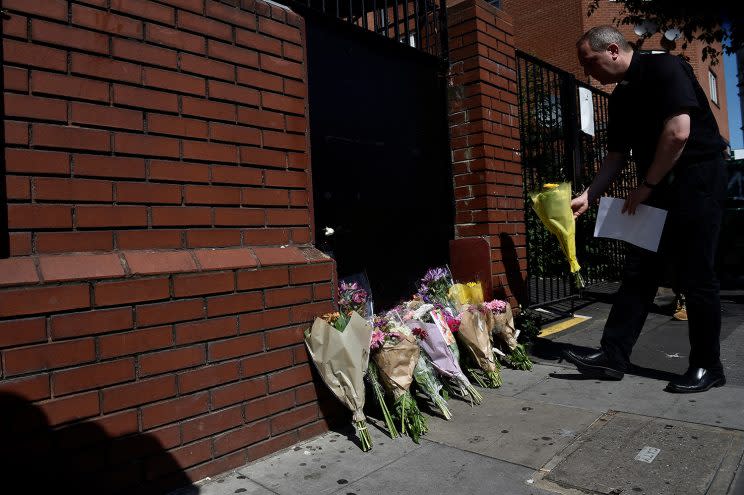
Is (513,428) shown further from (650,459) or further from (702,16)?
(702,16)

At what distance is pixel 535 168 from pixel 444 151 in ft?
5.83

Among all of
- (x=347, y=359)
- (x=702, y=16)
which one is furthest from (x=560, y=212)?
(x=702, y=16)

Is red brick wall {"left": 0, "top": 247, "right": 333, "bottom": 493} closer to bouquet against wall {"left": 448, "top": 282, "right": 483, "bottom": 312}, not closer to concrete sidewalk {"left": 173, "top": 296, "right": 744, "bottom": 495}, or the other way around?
concrete sidewalk {"left": 173, "top": 296, "right": 744, "bottom": 495}

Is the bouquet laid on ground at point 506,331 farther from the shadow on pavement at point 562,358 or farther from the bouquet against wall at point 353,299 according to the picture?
the bouquet against wall at point 353,299

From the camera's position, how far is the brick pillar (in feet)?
13.7

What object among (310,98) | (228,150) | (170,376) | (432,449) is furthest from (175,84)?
(432,449)

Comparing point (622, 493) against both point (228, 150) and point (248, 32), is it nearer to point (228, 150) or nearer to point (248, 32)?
point (228, 150)

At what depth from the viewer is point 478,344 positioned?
3.30 metres

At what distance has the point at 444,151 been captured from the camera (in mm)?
4328

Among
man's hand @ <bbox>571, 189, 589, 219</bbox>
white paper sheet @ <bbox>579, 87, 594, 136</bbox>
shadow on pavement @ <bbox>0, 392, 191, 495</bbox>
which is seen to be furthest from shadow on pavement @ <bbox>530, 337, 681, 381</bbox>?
white paper sheet @ <bbox>579, 87, 594, 136</bbox>

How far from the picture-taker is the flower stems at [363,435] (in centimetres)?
254

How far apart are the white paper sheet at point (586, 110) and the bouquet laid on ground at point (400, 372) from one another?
4.14m

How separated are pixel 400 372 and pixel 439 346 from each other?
34 cm

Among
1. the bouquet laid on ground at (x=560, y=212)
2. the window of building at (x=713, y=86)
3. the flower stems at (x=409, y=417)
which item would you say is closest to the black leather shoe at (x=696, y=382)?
the bouquet laid on ground at (x=560, y=212)
